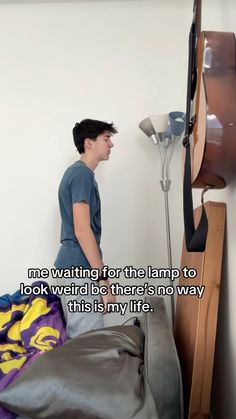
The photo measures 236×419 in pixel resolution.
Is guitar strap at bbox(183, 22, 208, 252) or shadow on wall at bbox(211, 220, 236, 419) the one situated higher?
guitar strap at bbox(183, 22, 208, 252)

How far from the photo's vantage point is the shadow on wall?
1.16 metres

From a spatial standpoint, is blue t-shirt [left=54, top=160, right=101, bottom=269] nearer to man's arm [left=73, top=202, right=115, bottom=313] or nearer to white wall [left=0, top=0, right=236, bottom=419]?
man's arm [left=73, top=202, right=115, bottom=313]

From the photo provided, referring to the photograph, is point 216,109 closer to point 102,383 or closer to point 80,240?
point 102,383

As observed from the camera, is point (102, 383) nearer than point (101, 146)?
Yes

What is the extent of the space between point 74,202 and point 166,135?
642 millimetres

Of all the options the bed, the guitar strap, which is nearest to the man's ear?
the guitar strap

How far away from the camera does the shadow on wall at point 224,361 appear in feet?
3.82

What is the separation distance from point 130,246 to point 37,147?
76 cm

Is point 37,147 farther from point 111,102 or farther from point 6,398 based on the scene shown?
point 6,398

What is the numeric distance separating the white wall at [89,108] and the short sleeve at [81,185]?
0.52 metres

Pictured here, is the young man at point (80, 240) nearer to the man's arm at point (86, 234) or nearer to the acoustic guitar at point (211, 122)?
the man's arm at point (86, 234)

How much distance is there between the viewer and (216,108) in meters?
0.86

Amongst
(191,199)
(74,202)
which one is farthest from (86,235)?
(191,199)

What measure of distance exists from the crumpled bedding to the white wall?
31cm
